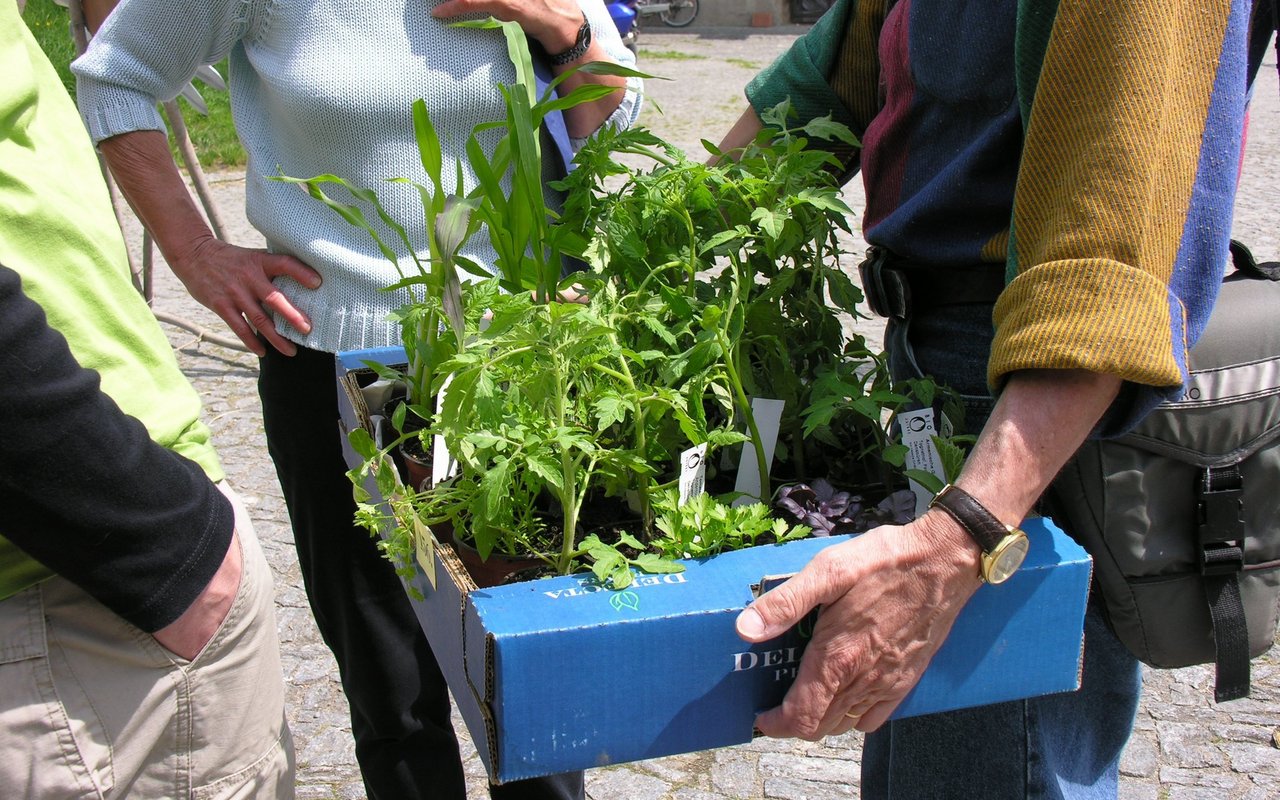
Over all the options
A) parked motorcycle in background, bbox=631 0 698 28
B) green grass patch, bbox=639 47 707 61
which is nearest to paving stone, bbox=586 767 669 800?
green grass patch, bbox=639 47 707 61

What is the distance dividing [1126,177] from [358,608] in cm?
138

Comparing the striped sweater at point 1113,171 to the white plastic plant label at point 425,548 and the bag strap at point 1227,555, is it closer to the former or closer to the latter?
the bag strap at point 1227,555

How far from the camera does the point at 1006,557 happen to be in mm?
1055

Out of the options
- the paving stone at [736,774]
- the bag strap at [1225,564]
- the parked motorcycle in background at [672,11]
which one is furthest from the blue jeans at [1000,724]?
the parked motorcycle in background at [672,11]

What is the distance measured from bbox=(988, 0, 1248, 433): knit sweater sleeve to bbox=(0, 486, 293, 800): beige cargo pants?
89 centimetres

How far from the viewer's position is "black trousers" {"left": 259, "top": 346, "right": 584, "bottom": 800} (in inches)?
72.8

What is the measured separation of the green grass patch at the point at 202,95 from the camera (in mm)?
7762

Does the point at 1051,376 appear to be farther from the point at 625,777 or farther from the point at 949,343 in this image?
the point at 625,777

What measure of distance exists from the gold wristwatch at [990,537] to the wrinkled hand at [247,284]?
3.55 ft

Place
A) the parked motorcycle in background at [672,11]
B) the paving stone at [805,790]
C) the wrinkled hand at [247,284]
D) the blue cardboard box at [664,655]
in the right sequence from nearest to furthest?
the blue cardboard box at [664,655], the wrinkled hand at [247,284], the paving stone at [805,790], the parked motorcycle in background at [672,11]

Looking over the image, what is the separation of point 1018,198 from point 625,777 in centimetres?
174

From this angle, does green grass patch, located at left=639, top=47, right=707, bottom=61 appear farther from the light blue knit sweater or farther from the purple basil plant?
the purple basil plant

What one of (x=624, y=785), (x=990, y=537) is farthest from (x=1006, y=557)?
(x=624, y=785)

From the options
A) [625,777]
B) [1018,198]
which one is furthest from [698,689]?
[625,777]
